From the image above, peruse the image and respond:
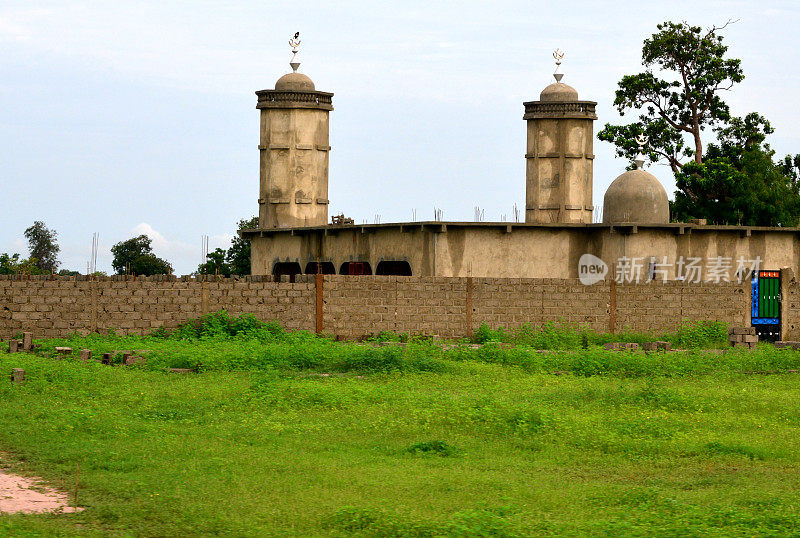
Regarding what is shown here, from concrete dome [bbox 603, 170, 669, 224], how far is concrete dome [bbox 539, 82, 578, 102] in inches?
336

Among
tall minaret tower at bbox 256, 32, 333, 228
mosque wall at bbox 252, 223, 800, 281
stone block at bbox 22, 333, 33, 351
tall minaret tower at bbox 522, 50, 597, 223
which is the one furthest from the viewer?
tall minaret tower at bbox 522, 50, 597, 223

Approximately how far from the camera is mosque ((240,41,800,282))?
101ft

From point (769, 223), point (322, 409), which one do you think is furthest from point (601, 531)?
point (769, 223)

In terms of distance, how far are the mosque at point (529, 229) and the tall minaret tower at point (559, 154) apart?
0.13 ft

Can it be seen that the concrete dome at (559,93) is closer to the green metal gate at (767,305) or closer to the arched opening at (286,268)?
the arched opening at (286,268)

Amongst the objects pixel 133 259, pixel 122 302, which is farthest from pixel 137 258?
pixel 122 302

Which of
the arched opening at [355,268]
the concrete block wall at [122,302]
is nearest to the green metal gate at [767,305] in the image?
the arched opening at [355,268]

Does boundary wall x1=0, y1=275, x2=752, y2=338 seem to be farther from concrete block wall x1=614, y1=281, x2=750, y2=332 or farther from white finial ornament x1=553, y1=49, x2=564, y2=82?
white finial ornament x1=553, y1=49, x2=564, y2=82

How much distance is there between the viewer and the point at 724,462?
11.2 metres

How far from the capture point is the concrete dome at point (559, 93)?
40.3m

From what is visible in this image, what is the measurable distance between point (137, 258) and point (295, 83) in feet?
91.3

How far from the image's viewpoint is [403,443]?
11.9 meters

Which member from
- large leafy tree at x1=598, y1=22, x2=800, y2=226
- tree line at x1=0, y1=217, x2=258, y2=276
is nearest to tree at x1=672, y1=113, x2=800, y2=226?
large leafy tree at x1=598, y1=22, x2=800, y2=226

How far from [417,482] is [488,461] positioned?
5.10 ft
